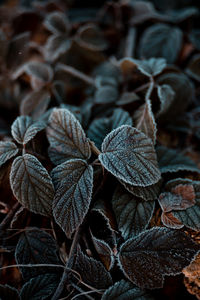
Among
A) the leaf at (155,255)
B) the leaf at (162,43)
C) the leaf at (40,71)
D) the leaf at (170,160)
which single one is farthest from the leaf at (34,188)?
the leaf at (162,43)

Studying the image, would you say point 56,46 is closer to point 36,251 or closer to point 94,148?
point 94,148

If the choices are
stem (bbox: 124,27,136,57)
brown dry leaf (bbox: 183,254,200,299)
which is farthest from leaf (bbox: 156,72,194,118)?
brown dry leaf (bbox: 183,254,200,299)

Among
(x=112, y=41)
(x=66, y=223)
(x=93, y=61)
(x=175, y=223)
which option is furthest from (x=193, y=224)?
(x=112, y=41)

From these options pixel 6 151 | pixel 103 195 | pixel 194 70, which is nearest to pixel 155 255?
pixel 103 195

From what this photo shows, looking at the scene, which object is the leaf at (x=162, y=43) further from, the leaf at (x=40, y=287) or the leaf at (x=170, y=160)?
the leaf at (x=40, y=287)

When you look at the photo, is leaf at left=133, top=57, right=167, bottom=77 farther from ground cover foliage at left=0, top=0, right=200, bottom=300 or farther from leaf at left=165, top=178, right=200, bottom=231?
leaf at left=165, top=178, right=200, bottom=231

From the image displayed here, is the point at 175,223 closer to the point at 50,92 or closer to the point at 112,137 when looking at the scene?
the point at 112,137

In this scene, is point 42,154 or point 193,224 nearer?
point 193,224

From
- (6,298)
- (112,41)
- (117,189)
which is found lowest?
(6,298)
